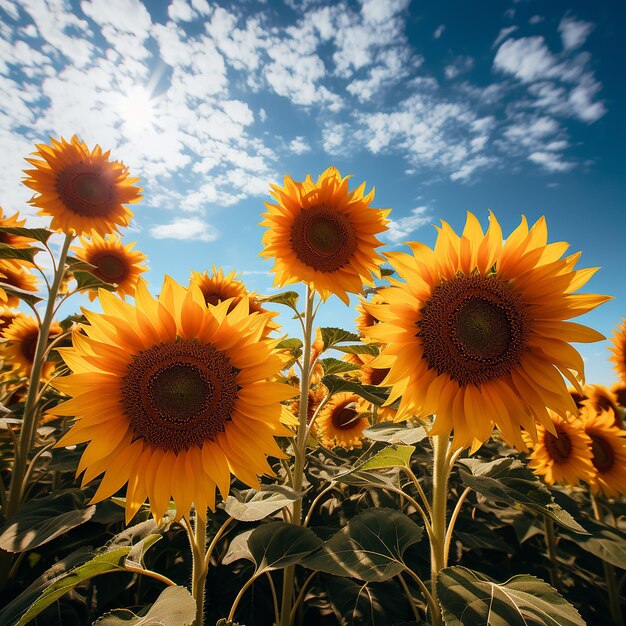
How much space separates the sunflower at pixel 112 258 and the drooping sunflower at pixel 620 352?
6981 millimetres

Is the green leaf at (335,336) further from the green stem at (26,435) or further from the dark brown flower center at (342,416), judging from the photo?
the dark brown flower center at (342,416)

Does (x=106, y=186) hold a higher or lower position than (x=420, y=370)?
higher

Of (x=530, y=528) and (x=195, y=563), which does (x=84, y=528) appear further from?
(x=530, y=528)

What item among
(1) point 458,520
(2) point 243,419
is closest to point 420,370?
(2) point 243,419

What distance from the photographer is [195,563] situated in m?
1.78

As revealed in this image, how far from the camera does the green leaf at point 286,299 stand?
2.92m

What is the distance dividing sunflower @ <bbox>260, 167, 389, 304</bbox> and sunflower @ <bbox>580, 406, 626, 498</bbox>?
277cm

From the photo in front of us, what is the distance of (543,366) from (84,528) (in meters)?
3.52

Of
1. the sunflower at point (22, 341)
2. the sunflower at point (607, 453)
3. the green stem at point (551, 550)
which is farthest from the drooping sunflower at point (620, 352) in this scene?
the sunflower at point (22, 341)

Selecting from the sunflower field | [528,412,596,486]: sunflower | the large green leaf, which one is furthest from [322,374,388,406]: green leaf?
[528,412,596,486]: sunflower

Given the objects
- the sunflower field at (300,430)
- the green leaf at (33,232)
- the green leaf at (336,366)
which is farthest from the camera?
the green leaf at (33,232)

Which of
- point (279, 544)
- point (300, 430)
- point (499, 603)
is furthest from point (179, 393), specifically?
point (499, 603)

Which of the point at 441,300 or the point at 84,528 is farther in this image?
the point at 84,528

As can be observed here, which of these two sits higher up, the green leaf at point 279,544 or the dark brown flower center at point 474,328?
the dark brown flower center at point 474,328
